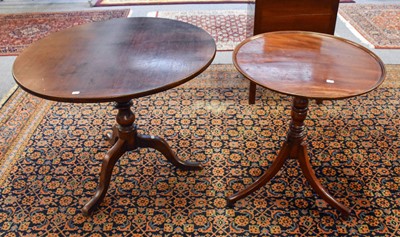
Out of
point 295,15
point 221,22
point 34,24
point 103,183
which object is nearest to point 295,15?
point 295,15

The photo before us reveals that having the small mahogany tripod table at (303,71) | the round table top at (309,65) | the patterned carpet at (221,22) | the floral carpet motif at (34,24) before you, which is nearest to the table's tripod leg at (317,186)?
the small mahogany tripod table at (303,71)

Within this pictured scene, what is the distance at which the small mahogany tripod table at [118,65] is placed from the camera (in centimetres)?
134

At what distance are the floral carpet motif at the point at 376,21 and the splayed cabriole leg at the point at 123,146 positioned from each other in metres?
2.17

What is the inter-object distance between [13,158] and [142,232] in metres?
0.91

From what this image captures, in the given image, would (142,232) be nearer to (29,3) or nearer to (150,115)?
(150,115)

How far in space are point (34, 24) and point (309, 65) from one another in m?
3.19

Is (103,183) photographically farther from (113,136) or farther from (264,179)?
(264,179)

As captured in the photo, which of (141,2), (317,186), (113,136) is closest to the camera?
(317,186)

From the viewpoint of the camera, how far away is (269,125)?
2223 millimetres

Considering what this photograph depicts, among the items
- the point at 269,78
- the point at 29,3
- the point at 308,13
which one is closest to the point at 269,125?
the point at 308,13

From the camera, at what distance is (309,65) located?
4.94 feet

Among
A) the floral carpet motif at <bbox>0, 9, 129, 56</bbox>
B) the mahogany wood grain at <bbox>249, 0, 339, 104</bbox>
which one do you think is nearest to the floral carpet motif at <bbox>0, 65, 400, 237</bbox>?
the mahogany wood grain at <bbox>249, 0, 339, 104</bbox>

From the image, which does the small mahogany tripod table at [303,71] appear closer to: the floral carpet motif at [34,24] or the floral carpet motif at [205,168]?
the floral carpet motif at [205,168]

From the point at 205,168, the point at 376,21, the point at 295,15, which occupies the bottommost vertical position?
the point at 205,168
